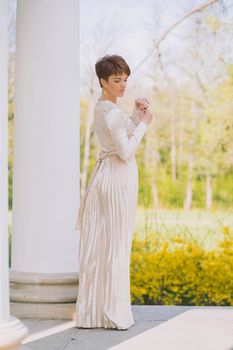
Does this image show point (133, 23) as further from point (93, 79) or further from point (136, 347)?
point (136, 347)

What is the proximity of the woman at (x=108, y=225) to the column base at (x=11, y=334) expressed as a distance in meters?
1.80

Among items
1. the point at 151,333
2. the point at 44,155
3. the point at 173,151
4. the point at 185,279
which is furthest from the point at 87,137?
the point at 151,333

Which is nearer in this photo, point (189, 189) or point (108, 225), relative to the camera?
point (108, 225)

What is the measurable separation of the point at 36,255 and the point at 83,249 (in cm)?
51

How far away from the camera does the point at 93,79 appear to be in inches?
605

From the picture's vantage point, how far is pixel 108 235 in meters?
5.62

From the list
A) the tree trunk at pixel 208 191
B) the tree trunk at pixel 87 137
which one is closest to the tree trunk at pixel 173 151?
the tree trunk at pixel 208 191

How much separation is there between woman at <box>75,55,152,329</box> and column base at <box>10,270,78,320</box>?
0.28 meters

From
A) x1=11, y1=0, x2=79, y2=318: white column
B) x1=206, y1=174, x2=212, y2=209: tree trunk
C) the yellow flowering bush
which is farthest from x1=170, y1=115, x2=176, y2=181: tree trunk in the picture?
x1=11, y1=0, x2=79, y2=318: white column

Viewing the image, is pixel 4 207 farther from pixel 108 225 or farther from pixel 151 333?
pixel 151 333

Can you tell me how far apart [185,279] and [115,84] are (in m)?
3.06

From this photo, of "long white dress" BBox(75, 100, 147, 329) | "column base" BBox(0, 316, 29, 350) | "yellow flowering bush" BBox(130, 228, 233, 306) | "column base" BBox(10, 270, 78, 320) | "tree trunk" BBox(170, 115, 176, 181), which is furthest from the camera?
"tree trunk" BBox(170, 115, 176, 181)

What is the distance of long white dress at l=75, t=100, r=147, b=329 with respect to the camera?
557cm

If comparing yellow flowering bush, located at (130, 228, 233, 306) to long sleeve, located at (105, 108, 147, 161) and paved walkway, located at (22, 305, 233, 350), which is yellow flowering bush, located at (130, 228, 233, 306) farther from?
long sleeve, located at (105, 108, 147, 161)
